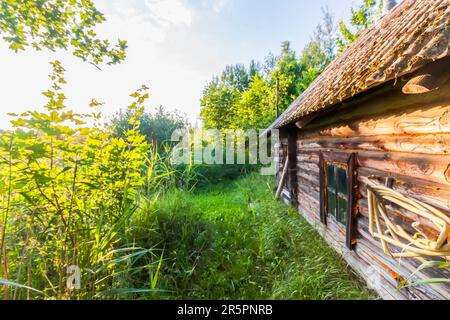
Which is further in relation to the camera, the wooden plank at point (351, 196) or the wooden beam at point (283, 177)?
the wooden beam at point (283, 177)

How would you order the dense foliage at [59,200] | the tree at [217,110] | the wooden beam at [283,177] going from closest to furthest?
the dense foliage at [59,200] < the wooden beam at [283,177] < the tree at [217,110]

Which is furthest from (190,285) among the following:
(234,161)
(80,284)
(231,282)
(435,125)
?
(234,161)

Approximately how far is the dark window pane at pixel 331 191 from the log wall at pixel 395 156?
0.27 meters

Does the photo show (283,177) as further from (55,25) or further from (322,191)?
(55,25)

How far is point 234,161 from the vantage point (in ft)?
34.6

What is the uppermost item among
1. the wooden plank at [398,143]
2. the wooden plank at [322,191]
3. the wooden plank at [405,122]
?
the wooden plank at [405,122]

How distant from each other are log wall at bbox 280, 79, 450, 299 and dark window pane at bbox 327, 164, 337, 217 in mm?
268

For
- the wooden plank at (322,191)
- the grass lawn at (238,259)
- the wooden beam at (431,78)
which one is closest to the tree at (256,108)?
the wooden plank at (322,191)

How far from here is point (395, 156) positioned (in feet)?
6.52

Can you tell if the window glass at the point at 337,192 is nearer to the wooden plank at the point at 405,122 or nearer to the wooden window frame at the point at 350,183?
the wooden window frame at the point at 350,183

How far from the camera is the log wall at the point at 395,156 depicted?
1568 mm

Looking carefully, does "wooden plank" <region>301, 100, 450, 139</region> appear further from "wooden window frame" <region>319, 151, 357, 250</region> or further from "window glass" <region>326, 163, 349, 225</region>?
"window glass" <region>326, 163, 349, 225</region>

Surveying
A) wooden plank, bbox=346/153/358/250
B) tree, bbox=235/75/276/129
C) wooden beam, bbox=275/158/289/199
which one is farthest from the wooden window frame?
tree, bbox=235/75/276/129
